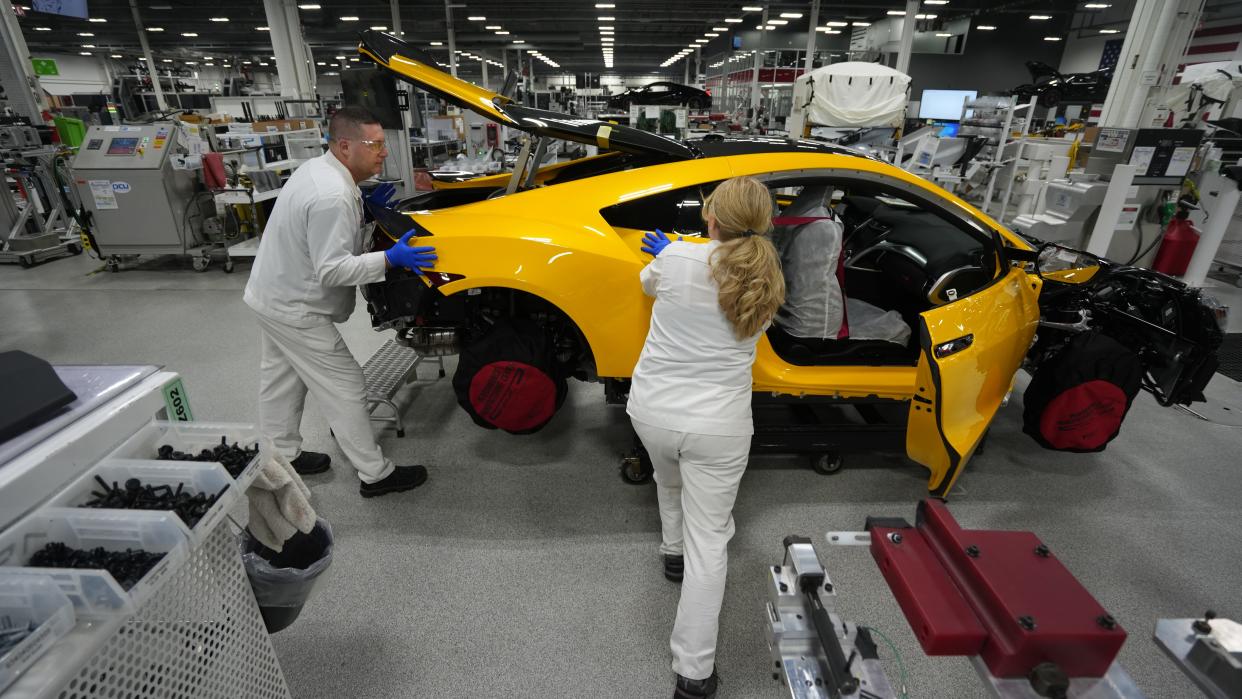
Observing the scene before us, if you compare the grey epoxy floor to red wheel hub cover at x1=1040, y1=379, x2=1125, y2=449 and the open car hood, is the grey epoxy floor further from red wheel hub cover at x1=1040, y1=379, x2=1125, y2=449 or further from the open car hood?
the open car hood

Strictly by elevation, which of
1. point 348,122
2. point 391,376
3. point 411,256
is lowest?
point 391,376

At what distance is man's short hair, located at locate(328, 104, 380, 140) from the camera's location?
2.21 m

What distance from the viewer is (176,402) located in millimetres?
1283

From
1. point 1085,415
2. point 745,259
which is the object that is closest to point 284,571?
point 745,259

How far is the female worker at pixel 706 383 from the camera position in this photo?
1556 millimetres

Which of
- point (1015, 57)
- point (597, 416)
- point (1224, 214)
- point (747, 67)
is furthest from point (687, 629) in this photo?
point (1015, 57)

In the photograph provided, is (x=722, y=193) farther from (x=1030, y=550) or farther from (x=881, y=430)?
(x=881, y=430)

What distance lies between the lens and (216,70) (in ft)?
107

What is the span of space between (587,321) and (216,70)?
4115cm

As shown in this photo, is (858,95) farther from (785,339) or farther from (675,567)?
(675,567)

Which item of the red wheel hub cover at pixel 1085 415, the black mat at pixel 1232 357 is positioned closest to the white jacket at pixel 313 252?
the red wheel hub cover at pixel 1085 415

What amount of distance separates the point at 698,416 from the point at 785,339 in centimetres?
120

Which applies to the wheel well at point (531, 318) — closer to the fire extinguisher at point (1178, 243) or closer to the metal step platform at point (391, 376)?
the metal step platform at point (391, 376)

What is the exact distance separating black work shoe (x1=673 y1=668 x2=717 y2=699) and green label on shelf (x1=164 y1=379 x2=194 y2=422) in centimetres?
147
